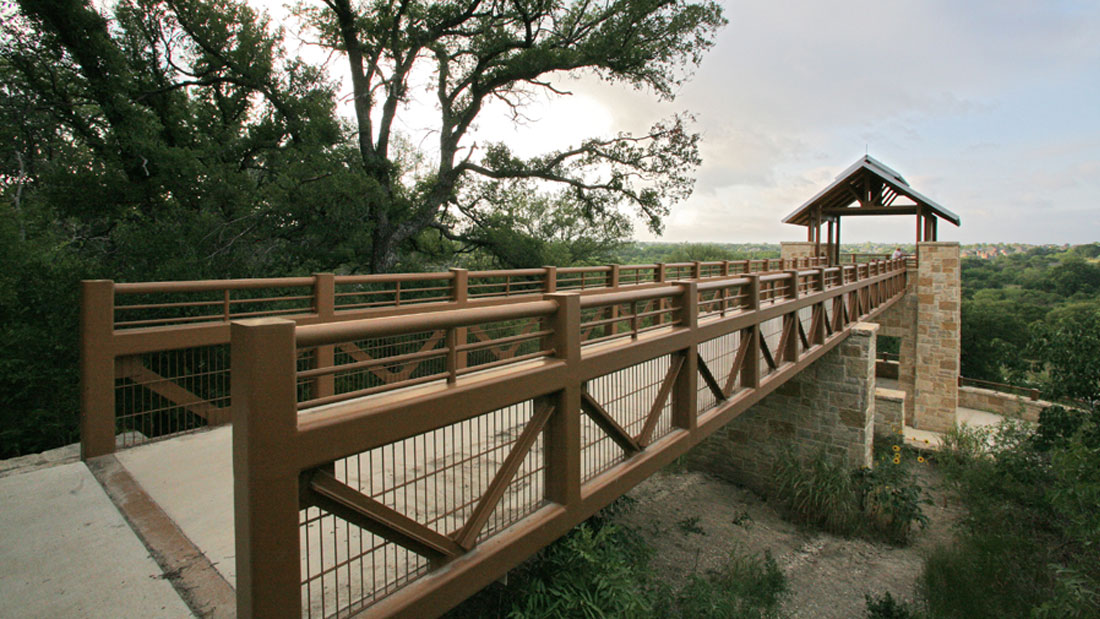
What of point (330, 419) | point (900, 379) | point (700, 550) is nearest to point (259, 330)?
point (330, 419)

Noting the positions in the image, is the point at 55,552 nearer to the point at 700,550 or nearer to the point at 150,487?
the point at 150,487

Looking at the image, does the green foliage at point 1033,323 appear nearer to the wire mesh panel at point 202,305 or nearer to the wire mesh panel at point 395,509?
the wire mesh panel at point 395,509

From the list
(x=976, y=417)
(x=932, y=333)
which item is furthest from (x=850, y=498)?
(x=976, y=417)

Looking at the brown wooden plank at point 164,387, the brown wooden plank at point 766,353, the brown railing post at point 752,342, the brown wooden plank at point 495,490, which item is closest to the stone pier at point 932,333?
the brown wooden plank at point 766,353

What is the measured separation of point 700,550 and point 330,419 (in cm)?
808

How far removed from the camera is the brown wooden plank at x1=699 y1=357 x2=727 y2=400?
543 cm

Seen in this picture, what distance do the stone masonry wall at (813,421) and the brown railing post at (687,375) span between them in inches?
257

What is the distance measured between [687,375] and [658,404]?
1.98 ft

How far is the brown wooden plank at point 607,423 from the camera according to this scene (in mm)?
3764

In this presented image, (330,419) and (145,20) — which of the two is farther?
(145,20)

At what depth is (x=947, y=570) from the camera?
8.31m

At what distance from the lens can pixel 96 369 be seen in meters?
4.45

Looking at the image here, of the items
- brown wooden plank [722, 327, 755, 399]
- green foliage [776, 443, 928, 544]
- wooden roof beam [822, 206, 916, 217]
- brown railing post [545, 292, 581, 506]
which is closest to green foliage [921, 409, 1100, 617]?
green foliage [776, 443, 928, 544]

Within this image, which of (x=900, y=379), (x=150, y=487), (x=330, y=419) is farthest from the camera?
(x=900, y=379)
